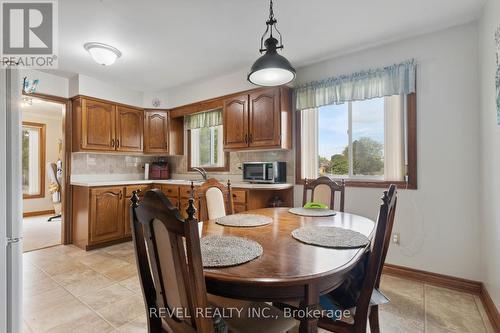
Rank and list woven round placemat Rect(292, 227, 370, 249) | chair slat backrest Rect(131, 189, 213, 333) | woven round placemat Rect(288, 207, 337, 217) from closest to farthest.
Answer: chair slat backrest Rect(131, 189, 213, 333) < woven round placemat Rect(292, 227, 370, 249) < woven round placemat Rect(288, 207, 337, 217)

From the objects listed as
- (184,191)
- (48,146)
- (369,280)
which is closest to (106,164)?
(184,191)

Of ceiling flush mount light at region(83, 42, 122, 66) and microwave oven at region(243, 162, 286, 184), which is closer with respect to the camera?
Result: ceiling flush mount light at region(83, 42, 122, 66)

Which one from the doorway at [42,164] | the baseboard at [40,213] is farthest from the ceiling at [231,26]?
the baseboard at [40,213]

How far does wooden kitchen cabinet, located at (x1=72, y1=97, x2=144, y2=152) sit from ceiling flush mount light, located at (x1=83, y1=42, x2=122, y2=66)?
1.12 m

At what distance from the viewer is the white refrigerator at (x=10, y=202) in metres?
1.04

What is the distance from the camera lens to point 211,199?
7.04ft

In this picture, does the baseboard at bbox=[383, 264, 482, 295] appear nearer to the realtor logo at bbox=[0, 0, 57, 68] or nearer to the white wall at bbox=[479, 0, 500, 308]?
the white wall at bbox=[479, 0, 500, 308]

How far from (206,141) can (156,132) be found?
872 mm

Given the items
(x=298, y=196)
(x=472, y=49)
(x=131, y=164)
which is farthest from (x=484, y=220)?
(x=131, y=164)

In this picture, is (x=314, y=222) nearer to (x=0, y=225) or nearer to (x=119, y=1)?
(x=0, y=225)

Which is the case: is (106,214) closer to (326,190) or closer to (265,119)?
(265,119)

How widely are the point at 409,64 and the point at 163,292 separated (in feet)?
9.38

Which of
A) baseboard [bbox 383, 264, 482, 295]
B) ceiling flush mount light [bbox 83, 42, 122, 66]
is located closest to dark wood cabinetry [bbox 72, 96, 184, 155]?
ceiling flush mount light [bbox 83, 42, 122, 66]

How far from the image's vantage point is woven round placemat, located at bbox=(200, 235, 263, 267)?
101cm
